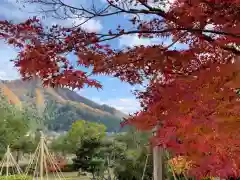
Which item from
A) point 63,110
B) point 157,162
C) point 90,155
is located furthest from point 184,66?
point 63,110

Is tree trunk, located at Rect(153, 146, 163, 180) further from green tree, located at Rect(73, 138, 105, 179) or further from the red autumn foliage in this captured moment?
green tree, located at Rect(73, 138, 105, 179)

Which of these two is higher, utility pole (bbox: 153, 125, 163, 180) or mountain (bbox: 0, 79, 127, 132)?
mountain (bbox: 0, 79, 127, 132)

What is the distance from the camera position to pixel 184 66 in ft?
9.84

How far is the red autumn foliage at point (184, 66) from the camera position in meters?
2.35

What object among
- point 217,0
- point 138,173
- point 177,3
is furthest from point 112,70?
point 138,173

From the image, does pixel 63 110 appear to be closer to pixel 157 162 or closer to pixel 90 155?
pixel 90 155

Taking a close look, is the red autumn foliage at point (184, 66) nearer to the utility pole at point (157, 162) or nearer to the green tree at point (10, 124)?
the utility pole at point (157, 162)

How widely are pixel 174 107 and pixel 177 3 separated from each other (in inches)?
31.2

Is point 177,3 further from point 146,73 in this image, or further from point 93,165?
point 93,165

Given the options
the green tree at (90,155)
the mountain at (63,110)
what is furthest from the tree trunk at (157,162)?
the mountain at (63,110)

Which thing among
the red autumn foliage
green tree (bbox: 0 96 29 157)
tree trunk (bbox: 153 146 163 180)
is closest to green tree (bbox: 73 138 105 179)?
green tree (bbox: 0 96 29 157)

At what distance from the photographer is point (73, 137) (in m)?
21.1

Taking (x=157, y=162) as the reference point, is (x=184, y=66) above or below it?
above

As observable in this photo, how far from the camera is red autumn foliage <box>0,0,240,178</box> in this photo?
235cm
